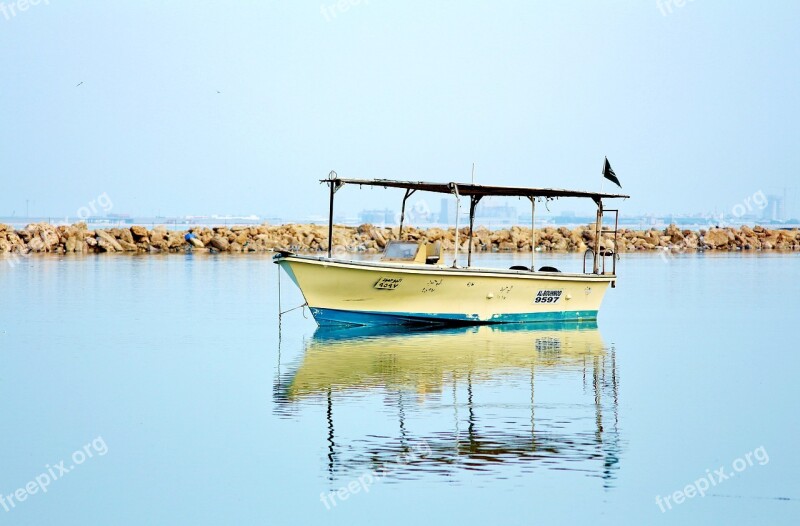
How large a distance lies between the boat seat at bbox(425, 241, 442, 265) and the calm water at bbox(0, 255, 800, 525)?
5.15ft

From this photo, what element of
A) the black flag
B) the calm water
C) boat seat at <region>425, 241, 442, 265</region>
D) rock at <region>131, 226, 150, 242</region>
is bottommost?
the calm water

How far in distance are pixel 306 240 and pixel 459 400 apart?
188ft

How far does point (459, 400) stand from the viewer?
16.2 meters

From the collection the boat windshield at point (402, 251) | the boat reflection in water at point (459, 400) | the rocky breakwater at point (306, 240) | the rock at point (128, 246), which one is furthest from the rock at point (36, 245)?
the boat reflection in water at point (459, 400)

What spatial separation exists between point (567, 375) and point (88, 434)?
8035 millimetres

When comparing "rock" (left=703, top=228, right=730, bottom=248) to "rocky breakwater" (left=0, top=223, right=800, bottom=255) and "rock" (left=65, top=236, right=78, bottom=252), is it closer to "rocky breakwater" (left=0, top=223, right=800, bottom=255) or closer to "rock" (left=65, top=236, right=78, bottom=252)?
"rocky breakwater" (left=0, top=223, right=800, bottom=255)

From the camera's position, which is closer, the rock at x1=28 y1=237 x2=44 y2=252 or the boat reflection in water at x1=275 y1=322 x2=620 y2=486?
the boat reflection in water at x1=275 y1=322 x2=620 y2=486

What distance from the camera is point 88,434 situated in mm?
13969

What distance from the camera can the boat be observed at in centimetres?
2475

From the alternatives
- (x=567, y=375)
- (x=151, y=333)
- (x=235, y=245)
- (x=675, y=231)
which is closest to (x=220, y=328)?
(x=151, y=333)

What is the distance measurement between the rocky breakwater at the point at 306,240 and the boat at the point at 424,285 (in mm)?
36554

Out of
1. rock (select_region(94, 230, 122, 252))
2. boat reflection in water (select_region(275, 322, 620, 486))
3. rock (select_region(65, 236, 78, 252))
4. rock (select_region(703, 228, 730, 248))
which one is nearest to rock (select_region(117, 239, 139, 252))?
rock (select_region(94, 230, 122, 252))

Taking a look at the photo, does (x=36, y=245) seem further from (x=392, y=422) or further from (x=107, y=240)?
(x=392, y=422)

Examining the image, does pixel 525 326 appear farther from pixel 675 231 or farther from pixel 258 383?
pixel 675 231
